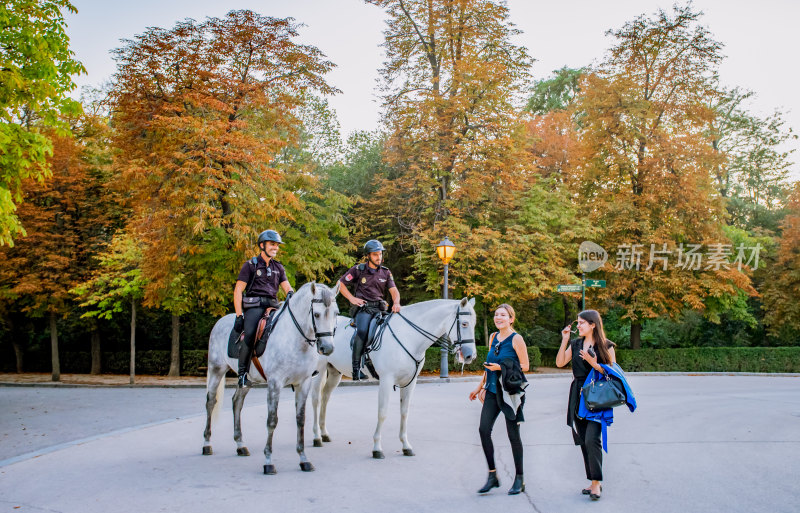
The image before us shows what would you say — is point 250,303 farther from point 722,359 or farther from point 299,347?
point 722,359

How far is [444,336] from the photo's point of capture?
29.6 ft

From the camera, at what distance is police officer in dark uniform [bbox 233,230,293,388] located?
26.9 ft

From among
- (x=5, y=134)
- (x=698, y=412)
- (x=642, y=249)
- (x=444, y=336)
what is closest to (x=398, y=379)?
(x=444, y=336)

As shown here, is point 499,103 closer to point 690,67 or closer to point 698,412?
point 690,67

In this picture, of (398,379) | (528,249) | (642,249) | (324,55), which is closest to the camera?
(398,379)

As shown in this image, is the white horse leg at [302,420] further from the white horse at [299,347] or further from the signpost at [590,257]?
the signpost at [590,257]

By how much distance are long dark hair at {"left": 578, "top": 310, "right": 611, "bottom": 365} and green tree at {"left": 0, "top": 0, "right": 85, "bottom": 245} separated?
9019mm

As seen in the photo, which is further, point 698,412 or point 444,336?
point 698,412

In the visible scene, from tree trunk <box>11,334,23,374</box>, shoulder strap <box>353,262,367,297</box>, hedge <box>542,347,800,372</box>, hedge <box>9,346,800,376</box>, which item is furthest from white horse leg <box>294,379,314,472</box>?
tree trunk <box>11,334,23,374</box>

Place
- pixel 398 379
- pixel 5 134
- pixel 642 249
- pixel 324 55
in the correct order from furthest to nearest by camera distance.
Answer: pixel 642 249, pixel 324 55, pixel 5 134, pixel 398 379

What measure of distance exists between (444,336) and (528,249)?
1722 cm

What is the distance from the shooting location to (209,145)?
1922 cm

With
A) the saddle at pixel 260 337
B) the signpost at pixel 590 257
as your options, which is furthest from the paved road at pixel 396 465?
the signpost at pixel 590 257

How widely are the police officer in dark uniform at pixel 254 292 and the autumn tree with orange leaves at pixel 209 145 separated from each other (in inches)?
415
